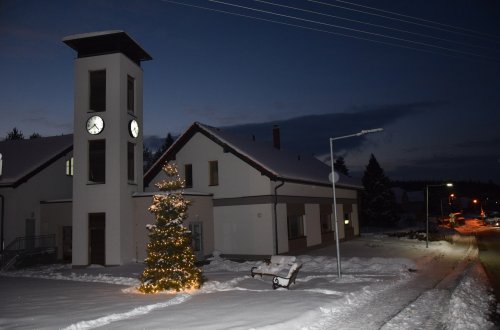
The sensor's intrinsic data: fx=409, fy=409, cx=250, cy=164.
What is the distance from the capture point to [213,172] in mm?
26031

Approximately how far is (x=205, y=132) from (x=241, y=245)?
24.3ft

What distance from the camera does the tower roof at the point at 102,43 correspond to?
22.0 m

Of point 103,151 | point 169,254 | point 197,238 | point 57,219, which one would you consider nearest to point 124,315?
point 169,254

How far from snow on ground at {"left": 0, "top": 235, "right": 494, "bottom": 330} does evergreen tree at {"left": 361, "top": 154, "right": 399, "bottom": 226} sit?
38675 millimetres

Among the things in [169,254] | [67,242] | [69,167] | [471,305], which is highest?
[69,167]

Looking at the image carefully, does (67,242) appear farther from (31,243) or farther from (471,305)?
(471,305)

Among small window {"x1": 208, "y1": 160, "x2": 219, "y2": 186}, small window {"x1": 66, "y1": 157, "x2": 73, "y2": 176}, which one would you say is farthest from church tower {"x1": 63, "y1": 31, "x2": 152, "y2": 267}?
small window {"x1": 66, "y1": 157, "x2": 73, "y2": 176}

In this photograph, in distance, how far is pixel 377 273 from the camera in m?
17.1

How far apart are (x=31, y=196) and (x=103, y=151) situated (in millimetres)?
6437

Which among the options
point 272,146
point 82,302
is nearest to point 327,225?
point 272,146

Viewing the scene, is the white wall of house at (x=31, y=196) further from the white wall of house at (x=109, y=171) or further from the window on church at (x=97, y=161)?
the window on church at (x=97, y=161)

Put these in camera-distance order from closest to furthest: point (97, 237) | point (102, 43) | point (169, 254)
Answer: point (169, 254) < point (97, 237) < point (102, 43)

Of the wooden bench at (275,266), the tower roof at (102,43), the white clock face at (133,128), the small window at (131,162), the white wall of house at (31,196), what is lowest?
the wooden bench at (275,266)

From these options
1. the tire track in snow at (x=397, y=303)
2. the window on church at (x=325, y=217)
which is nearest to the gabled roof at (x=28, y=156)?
the window on church at (x=325, y=217)
